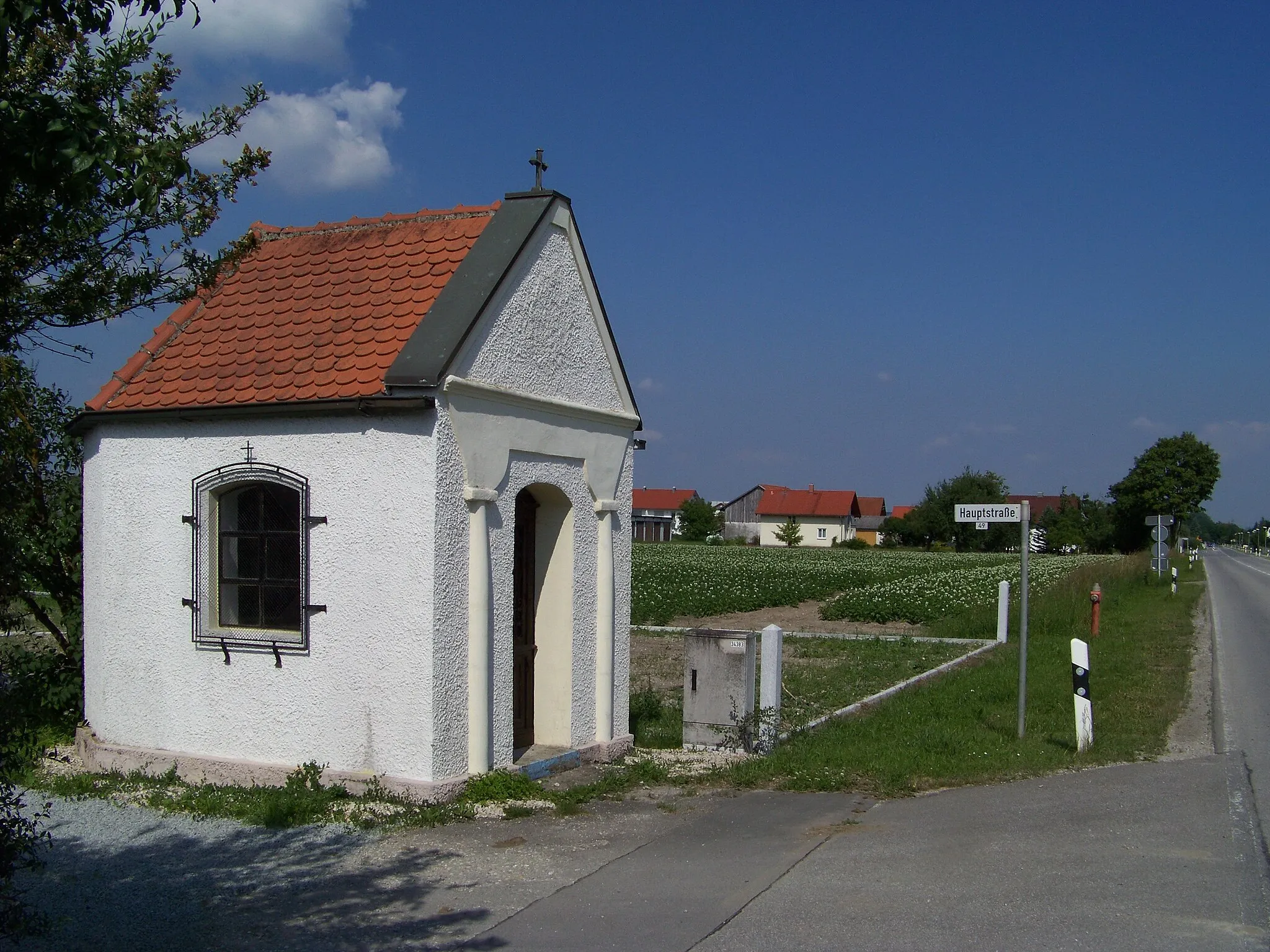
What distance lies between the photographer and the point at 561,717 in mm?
9320

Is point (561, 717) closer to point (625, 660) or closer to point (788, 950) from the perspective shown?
point (625, 660)

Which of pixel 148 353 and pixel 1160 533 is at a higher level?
pixel 148 353

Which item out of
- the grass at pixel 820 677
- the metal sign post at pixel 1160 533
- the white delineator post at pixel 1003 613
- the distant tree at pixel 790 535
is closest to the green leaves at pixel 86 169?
the grass at pixel 820 677

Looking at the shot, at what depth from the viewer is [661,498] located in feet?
458

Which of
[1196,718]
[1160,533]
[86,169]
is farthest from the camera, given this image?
[1160,533]

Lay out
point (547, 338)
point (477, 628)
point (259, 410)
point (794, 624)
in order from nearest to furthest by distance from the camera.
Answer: point (477, 628) → point (259, 410) → point (547, 338) → point (794, 624)

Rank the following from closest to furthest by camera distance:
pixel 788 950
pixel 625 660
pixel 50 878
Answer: pixel 788 950 < pixel 50 878 < pixel 625 660

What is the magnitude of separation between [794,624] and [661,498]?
11255 centimetres

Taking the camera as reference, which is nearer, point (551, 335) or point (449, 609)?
point (449, 609)

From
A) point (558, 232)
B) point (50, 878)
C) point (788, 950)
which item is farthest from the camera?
point (558, 232)

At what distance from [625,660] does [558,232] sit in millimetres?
3687

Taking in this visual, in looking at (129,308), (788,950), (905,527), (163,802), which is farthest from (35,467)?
(905,527)

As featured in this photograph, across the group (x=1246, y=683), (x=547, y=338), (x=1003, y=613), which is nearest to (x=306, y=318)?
(x=547, y=338)

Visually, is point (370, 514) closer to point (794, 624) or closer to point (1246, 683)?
point (1246, 683)
